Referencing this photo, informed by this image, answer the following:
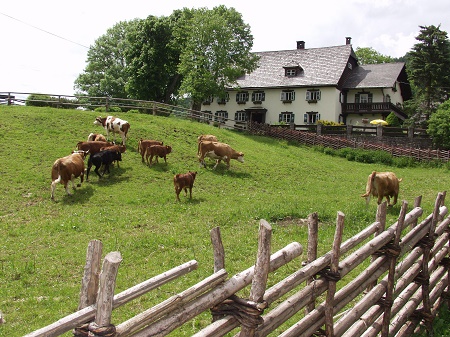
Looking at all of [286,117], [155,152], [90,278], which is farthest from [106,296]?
[286,117]

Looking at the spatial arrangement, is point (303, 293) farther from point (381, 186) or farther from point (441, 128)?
point (441, 128)

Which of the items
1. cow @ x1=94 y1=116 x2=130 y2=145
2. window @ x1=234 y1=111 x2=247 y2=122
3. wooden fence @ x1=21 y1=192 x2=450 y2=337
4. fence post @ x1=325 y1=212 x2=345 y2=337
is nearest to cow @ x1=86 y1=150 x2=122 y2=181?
cow @ x1=94 y1=116 x2=130 y2=145

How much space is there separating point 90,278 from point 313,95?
45.4 m

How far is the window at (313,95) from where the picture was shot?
45.5 m

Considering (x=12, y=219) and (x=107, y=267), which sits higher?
(x=107, y=267)

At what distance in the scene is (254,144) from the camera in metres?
29.1

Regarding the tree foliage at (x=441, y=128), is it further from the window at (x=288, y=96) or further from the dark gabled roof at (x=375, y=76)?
the window at (x=288, y=96)

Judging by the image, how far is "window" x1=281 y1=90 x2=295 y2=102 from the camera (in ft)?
155

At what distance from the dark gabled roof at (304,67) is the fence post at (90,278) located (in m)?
44.0

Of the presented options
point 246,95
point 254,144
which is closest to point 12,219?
point 254,144

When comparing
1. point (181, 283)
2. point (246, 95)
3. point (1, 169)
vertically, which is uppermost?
point (246, 95)

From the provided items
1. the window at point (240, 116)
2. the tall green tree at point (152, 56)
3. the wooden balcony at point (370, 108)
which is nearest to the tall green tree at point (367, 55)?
the wooden balcony at point (370, 108)

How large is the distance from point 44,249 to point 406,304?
7.82 meters

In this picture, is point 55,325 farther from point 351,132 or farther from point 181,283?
point 351,132
